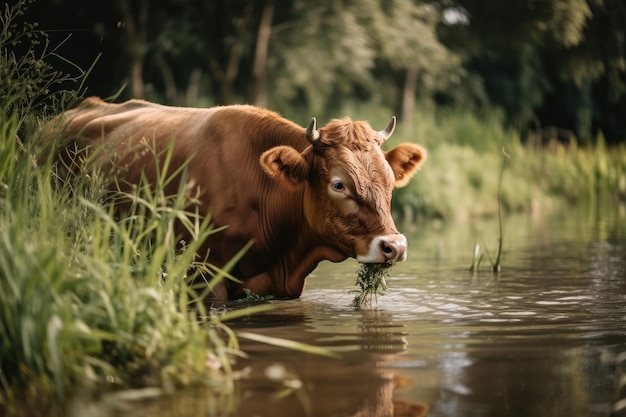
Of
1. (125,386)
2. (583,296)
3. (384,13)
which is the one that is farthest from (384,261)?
(384,13)

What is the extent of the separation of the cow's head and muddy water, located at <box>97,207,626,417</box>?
1.52ft

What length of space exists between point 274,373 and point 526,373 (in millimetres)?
1496

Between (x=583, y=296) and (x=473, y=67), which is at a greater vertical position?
(x=473, y=67)

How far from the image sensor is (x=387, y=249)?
7301mm

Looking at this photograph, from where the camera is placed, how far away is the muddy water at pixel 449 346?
4672mm

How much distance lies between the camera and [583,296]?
27.2 ft

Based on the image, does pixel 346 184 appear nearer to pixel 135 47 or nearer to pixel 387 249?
pixel 387 249

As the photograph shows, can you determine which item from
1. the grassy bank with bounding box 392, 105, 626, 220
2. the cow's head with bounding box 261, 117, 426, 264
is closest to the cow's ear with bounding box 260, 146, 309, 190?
the cow's head with bounding box 261, 117, 426, 264

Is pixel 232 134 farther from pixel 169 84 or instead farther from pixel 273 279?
pixel 169 84

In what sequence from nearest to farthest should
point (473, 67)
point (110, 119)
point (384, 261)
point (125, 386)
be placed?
point (125, 386)
point (384, 261)
point (110, 119)
point (473, 67)

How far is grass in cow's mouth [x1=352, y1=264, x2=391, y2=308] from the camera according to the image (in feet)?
24.9

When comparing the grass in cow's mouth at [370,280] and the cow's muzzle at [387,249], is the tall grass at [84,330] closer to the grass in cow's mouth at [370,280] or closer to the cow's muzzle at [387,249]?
the cow's muzzle at [387,249]

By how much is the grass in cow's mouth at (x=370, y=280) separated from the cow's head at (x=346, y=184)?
149mm

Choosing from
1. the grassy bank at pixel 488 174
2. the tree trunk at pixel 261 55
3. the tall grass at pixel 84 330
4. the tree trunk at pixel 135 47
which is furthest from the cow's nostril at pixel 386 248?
the tree trunk at pixel 261 55
